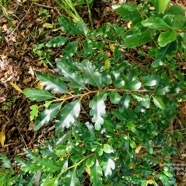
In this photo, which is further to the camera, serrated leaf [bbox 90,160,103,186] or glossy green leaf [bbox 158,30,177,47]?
serrated leaf [bbox 90,160,103,186]

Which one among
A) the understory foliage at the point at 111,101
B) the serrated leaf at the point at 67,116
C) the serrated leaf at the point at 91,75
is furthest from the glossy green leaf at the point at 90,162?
the serrated leaf at the point at 91,75

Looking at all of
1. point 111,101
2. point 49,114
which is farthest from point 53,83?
point 111,101

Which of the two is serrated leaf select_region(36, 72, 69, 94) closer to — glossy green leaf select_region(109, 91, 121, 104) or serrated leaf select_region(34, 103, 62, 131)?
serrated leaf select_region(34, 103, 62, 131)

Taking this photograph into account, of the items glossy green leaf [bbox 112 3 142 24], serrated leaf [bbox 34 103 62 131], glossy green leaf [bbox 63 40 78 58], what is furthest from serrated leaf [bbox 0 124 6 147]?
glossy green leaf [bbox 112 3 142 24]

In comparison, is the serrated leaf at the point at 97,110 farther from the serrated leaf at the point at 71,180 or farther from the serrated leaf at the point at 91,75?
the serrated leaf at the point at 71,180

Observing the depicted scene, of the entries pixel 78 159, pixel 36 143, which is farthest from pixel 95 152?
pixel 36 143

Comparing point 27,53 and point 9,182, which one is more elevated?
point 9,182

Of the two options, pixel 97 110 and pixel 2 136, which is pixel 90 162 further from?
pixel 2 136

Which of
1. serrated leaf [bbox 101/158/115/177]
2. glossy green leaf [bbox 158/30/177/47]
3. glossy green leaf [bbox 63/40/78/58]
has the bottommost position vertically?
serrated leaf [bbox 101/158/115/177]

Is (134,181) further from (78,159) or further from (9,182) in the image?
(9,182)

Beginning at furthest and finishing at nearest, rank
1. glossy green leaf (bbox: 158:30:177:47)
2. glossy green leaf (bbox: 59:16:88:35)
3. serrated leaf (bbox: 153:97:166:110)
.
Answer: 1. glossy green leaf (bbox: 59:16:88:35)
2. serrated leaf (bbox: 153:97:166:110)
3. glossy green leaf (bbox: 158:30:177:47)

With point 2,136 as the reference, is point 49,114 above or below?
above

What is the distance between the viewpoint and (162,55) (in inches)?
38.6

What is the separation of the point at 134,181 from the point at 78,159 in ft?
1.32
